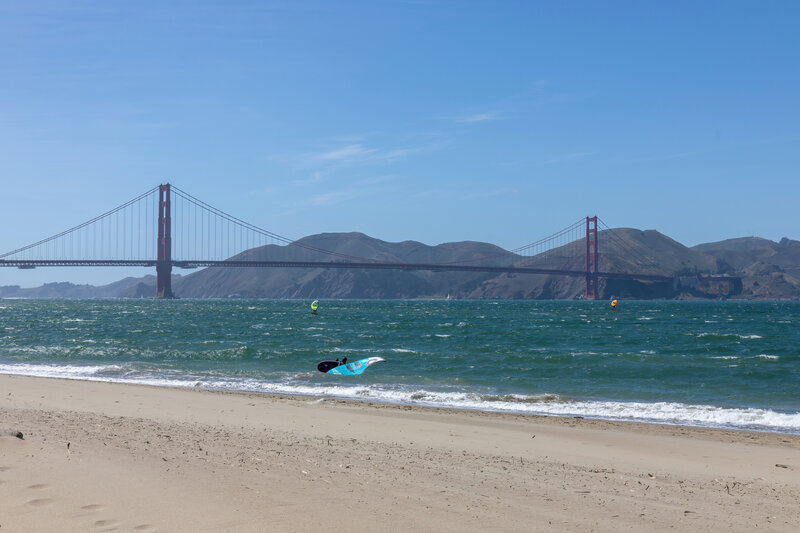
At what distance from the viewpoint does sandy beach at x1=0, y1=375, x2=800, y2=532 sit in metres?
4.95

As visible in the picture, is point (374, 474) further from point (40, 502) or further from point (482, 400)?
point (482, 400)

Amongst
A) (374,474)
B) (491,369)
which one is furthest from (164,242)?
(374,474)

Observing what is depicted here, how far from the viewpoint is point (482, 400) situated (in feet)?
48.6

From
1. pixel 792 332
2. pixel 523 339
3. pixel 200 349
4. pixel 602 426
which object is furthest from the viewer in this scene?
pixel 792 332

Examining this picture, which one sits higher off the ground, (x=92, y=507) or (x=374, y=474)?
(x=92, y=507)

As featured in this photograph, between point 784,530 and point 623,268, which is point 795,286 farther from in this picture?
point 784,530

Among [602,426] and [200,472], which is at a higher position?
[200,472]

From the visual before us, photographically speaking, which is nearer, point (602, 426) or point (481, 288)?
point (602, 426)

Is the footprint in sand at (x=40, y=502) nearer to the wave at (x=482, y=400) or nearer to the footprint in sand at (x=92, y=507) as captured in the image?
the footprint in sand at (x=92, y=507)

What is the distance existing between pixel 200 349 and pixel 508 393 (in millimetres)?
15558

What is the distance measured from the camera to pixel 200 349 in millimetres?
27734

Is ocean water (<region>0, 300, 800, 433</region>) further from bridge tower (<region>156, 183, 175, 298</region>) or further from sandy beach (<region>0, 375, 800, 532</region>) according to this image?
bridge tower (<region>156, 183, 175, 298</region>)

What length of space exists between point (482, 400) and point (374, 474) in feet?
28.1

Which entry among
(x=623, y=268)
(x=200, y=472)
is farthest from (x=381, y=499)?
(x=623, y=268)
